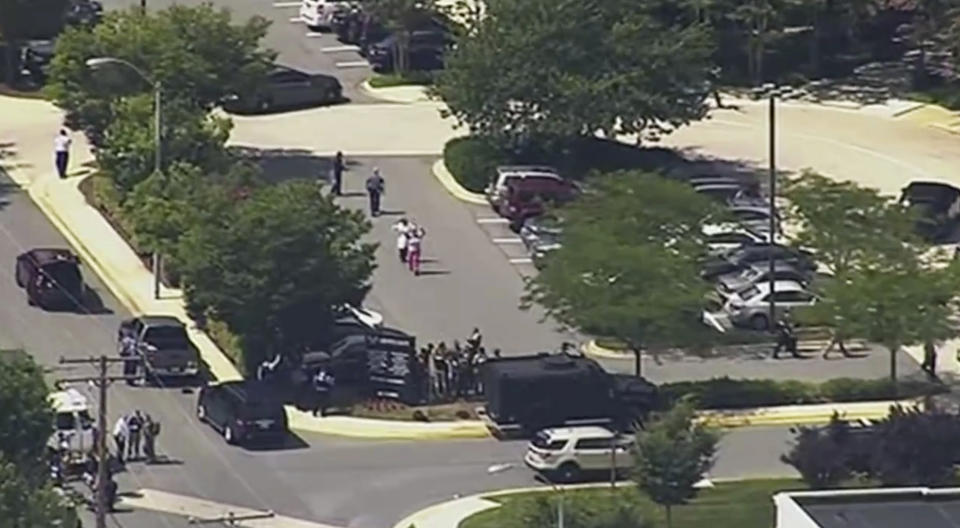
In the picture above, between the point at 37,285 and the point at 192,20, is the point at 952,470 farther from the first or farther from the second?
the point at 192,20

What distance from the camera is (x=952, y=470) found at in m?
73.4

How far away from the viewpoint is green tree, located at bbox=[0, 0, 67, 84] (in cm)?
10600

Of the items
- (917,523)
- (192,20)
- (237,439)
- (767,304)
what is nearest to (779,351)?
(767,304)

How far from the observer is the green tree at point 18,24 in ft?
348

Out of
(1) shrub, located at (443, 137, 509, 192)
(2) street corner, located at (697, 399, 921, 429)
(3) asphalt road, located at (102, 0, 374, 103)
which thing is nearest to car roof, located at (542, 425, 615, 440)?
(2) street corner, located at (697, 399, 921, 429)

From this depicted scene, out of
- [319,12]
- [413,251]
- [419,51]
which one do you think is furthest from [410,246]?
[319,12]

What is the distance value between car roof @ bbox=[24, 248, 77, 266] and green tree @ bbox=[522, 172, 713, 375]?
1114 cm

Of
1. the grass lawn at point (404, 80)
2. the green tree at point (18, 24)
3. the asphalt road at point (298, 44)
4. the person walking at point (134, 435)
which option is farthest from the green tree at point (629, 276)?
the green tree at point (18, 24)

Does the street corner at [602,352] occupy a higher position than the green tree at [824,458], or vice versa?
the green tree at [824,458]

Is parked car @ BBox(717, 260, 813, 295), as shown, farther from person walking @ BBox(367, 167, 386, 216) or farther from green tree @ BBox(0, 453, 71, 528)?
green tree @ BBox(0, 453, 71, 528)

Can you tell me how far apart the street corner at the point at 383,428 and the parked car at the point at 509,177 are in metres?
15.7

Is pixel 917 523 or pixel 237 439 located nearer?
pixel 917 523

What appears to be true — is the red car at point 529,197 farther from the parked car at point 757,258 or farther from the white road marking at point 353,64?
the white road marking at point 353,64

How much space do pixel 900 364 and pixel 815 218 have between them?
12.8ft
